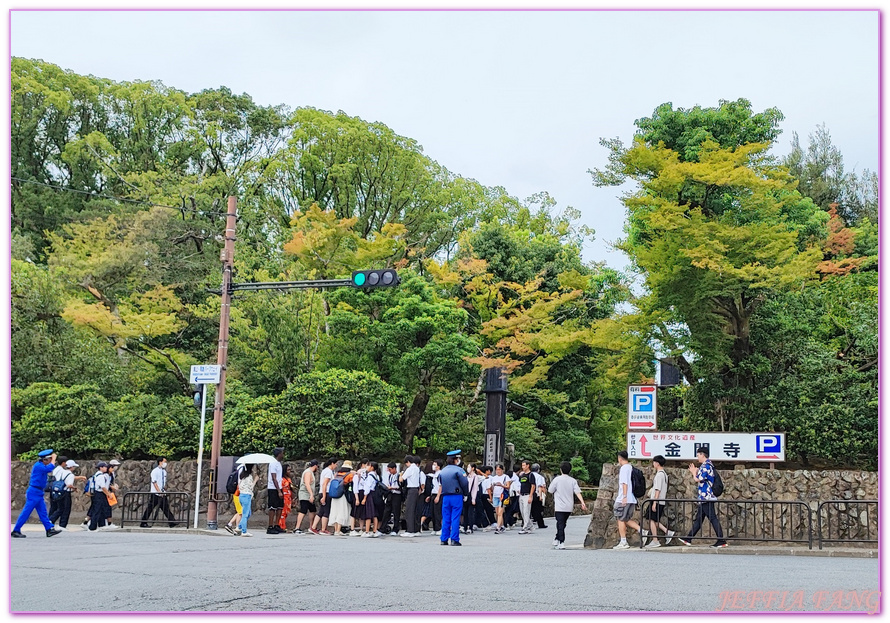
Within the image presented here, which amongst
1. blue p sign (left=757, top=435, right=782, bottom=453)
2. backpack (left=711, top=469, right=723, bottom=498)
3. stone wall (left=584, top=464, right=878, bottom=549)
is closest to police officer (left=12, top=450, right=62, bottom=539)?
stone wall (left=584, top=464, right=878, bottom=549)

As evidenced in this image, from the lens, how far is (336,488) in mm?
18812

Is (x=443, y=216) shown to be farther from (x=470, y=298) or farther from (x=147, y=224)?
(x=147, y=224)

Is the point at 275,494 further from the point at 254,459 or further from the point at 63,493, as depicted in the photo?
the point at 63,493

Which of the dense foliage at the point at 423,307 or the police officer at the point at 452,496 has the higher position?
the dense foliage at the point at 423,307

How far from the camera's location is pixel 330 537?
18.1 metres

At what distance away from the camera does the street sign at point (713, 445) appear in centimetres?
1783

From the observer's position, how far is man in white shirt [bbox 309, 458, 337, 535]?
19.0m

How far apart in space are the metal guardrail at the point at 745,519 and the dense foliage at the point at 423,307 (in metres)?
7.60

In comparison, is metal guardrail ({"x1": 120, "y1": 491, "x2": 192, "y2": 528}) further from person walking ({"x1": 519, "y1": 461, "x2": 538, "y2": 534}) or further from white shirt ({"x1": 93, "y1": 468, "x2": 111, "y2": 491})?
person walking ({"x1": 519, "y1": 461, "x2": 538, "y2": 534})

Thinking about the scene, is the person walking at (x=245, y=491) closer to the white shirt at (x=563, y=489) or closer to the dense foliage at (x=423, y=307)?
the dense foliage at (x=423, y=307)

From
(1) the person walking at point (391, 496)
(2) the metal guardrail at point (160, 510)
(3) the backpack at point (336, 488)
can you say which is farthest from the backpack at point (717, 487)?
(2) the metal guardrail at point (160, 510)

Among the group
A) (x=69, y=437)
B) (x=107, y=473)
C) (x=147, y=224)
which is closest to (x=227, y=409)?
(x=69, y=437)

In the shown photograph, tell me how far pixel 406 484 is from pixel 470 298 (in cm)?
1421

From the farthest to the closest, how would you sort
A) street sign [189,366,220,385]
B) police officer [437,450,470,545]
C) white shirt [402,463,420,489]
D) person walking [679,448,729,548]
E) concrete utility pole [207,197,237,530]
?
concrete utility pole [207,197,237,530], street sign [189,366,220,385], white shirt [402,463,420,489], person walking [679,448,729,548], police officer [437,450,470,545]
